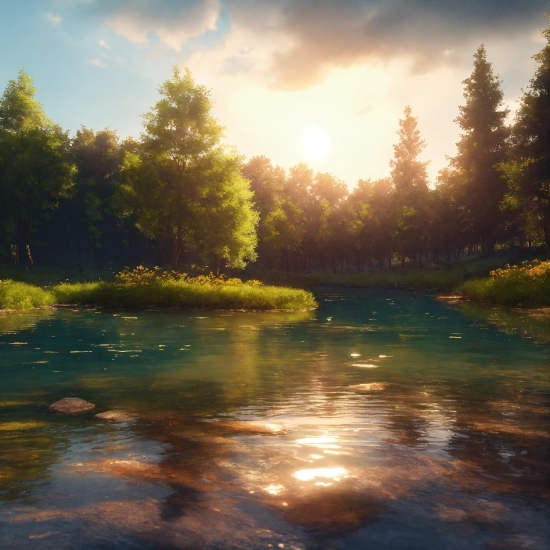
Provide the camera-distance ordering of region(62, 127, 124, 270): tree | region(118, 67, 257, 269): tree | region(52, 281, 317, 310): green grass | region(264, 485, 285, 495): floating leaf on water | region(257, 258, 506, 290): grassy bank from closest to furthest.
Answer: region(264, 485, 285, 495): floating leaf on water → region(52, 281, 317, 310): green grass → region(118, 67, 257, 269): tree → region(257, 258, 506, 290): grassy bank → region(62, 127, 124, 270): tree

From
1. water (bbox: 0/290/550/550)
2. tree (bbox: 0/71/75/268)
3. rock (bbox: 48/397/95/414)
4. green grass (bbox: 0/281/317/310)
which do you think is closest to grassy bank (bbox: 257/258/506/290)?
green grass (bbox: 0/281/317/310)

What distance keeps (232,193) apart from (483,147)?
3271 cm

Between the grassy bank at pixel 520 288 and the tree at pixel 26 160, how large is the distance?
1645 inches

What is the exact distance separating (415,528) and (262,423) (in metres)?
4.07

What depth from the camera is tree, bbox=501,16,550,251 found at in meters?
45.6

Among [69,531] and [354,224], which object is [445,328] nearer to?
[69,531]

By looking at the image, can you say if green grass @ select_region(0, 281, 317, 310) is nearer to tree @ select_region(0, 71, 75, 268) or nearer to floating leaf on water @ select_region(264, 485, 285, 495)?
tree @ select_region(0, 71, 75, 268)

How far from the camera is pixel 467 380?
41.3 feet

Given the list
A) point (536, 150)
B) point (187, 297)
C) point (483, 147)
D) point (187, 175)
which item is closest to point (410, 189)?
point (483, 147)

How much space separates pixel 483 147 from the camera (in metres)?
62.8

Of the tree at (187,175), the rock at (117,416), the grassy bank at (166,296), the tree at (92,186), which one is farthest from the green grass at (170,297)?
the tree at (92,186)

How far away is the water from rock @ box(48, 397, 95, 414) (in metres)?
0.33

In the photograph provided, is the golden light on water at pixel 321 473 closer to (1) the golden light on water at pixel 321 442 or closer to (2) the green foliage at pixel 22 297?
(1) the golden light on water at pixel 321 442

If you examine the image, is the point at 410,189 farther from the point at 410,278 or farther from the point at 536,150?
the point at 536,150
